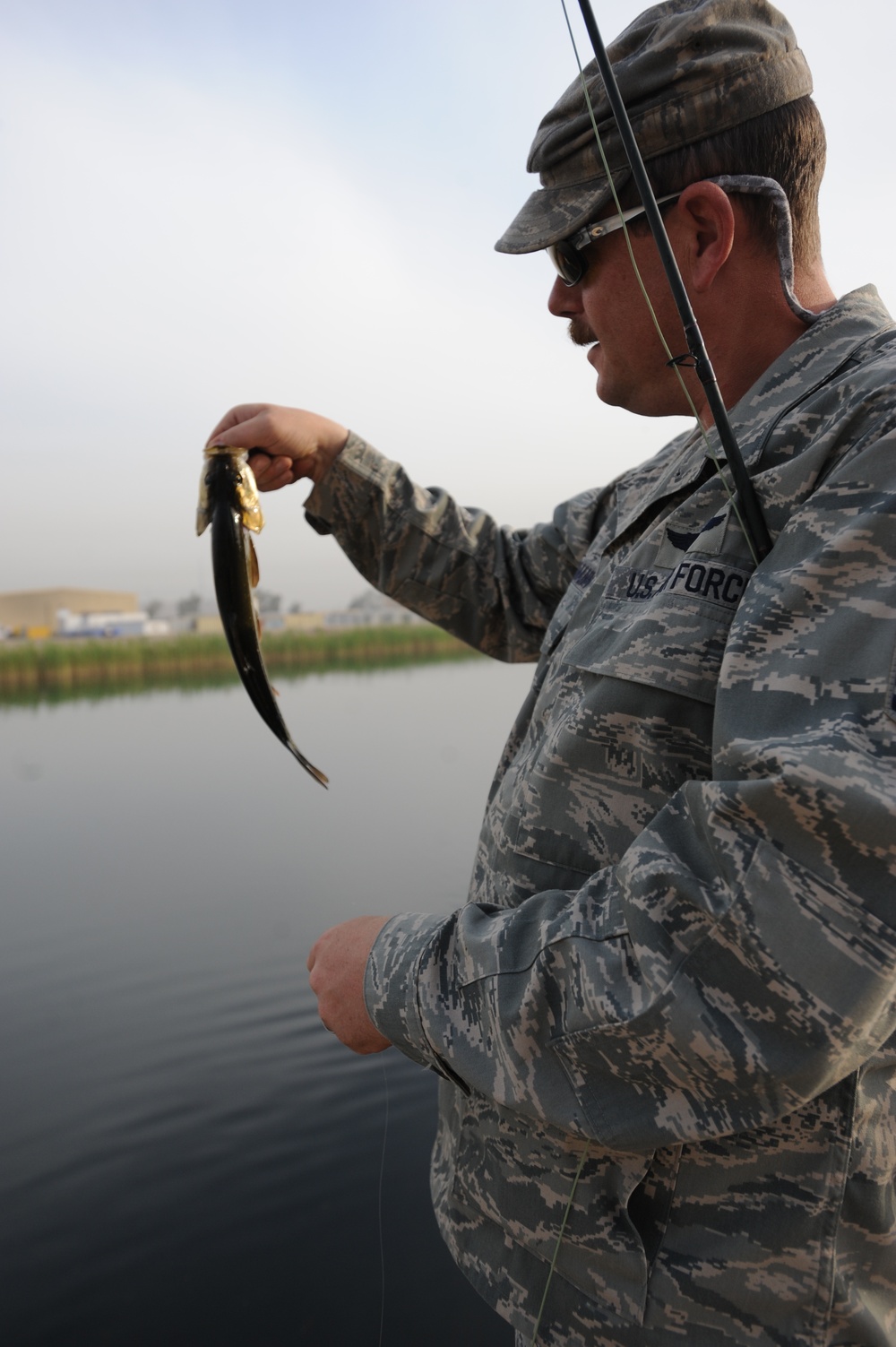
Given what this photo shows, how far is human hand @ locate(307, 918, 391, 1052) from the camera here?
4.38ft

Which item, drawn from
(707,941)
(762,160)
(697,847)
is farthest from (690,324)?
(707,941)

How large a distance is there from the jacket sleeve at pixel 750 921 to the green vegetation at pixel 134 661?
1178 centimetres

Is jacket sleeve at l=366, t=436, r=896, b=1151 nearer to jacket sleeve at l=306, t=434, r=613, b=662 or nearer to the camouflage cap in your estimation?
the camouflage cap

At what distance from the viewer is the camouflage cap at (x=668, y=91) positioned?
55.0 inches

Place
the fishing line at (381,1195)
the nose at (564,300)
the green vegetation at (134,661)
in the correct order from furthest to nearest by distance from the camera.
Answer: the green vegetation at (134,661), the fishing line at (381,1195), the nose at (564,300)

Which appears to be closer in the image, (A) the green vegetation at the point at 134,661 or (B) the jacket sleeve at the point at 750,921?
(B) the jacket sleeve at the point at 750,921

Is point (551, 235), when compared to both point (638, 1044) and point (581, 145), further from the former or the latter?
point (638, 1044)

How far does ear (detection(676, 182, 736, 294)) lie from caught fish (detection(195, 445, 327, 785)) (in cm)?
106

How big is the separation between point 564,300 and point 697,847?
1194 mm

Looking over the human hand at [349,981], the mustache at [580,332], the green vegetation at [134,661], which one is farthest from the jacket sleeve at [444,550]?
the green vegetation at [134,661]

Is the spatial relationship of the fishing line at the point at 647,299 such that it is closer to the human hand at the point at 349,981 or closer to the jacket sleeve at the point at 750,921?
the jacket sleeve at the point at 750,921

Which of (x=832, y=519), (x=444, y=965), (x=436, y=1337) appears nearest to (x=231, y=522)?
(x=444, y=965)

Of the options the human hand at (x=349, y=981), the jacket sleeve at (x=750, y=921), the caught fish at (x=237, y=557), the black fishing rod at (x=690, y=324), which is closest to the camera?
the jacket sleeve at (x=750, y=921)

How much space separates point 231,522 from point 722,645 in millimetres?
1177
